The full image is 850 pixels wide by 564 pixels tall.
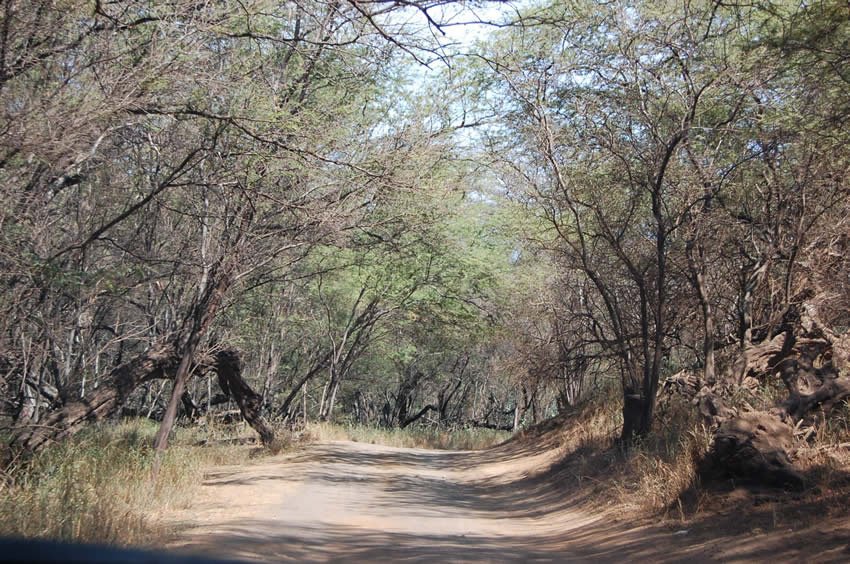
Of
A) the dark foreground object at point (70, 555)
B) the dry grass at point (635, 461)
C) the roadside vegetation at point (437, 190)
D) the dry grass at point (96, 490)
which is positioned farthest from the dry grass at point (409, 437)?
the dark foreground object at point (70, 555)

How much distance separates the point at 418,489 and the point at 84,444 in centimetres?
569

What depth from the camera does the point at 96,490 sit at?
8.46 metres

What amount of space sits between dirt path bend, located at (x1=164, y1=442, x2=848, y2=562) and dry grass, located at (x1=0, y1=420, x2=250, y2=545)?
0.43 metres

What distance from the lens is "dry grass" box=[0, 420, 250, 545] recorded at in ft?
21.8

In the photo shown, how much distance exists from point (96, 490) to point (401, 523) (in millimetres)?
3672

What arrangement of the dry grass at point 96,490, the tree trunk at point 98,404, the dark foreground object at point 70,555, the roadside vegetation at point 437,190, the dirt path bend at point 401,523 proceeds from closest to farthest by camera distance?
the dark foreground object at point 70,555, the dry grass at point 96,490, the dirt path bend at point 401,523, the roadside vegetation at point 437,190, the tree trunk at point 98,404

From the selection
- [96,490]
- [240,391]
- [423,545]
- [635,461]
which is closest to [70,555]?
[423,545]

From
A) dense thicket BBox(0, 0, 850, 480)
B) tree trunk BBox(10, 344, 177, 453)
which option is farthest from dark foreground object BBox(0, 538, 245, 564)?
tree trunk BBox(10, 344, 177, 453)

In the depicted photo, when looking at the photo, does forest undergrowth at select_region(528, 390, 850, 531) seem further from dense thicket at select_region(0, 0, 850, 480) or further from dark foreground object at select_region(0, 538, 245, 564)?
dark foreground object at select_region(0, 538, 245, 564)

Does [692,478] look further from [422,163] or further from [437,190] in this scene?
[422,163]

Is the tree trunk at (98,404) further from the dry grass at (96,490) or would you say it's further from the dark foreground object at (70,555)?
the dark foreground object at (70,555)

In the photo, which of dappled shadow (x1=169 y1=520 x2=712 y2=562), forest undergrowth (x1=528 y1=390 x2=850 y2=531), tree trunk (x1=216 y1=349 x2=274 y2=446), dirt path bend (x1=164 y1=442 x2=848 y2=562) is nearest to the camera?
dappled shadow (x1=169 y1=520 x2=712 y2=562)

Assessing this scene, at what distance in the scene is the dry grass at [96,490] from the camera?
6652 millimetres

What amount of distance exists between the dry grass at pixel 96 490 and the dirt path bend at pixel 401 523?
0.43 metres
